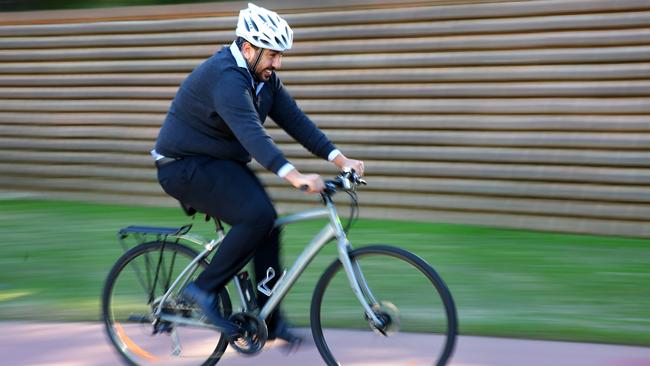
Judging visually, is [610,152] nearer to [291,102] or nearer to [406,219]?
[406,219]

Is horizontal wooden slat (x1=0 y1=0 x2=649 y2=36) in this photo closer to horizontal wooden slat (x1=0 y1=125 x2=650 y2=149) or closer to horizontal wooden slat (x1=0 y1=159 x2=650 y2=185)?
horizontal wooden slat (x1=0 y1=125 x2=650 y2=149)

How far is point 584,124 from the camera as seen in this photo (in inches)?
266

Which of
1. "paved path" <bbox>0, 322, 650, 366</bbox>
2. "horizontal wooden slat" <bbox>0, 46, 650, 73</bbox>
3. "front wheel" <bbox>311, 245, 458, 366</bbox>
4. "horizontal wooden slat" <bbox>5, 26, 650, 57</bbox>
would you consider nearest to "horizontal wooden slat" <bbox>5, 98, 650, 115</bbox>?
"horizontal wooden slat" <bbox>0, 46, 650, 73</bbox>

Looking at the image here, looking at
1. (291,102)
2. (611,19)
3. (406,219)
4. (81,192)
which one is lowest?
(81,192)

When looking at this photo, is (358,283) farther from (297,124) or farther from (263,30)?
(263,30)

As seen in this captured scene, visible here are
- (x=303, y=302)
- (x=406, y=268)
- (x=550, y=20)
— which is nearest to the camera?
(x=406, y=268)

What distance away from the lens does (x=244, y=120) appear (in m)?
3.91

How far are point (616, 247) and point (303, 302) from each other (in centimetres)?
233

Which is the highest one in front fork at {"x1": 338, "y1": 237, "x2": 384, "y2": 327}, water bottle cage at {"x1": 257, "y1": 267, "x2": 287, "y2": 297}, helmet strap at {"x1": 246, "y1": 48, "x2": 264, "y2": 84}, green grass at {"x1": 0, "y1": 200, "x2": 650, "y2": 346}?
helmet strap at {"x1": 246, "y1": 48, "x2": 264, "y2": 84}

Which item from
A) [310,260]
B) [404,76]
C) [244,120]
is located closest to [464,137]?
[404,76]

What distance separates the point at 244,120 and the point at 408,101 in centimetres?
368

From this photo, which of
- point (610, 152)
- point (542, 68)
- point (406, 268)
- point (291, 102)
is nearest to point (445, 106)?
point (542, 68)

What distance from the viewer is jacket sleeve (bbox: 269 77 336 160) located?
173 inches

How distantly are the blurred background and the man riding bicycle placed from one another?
3.66 feet
